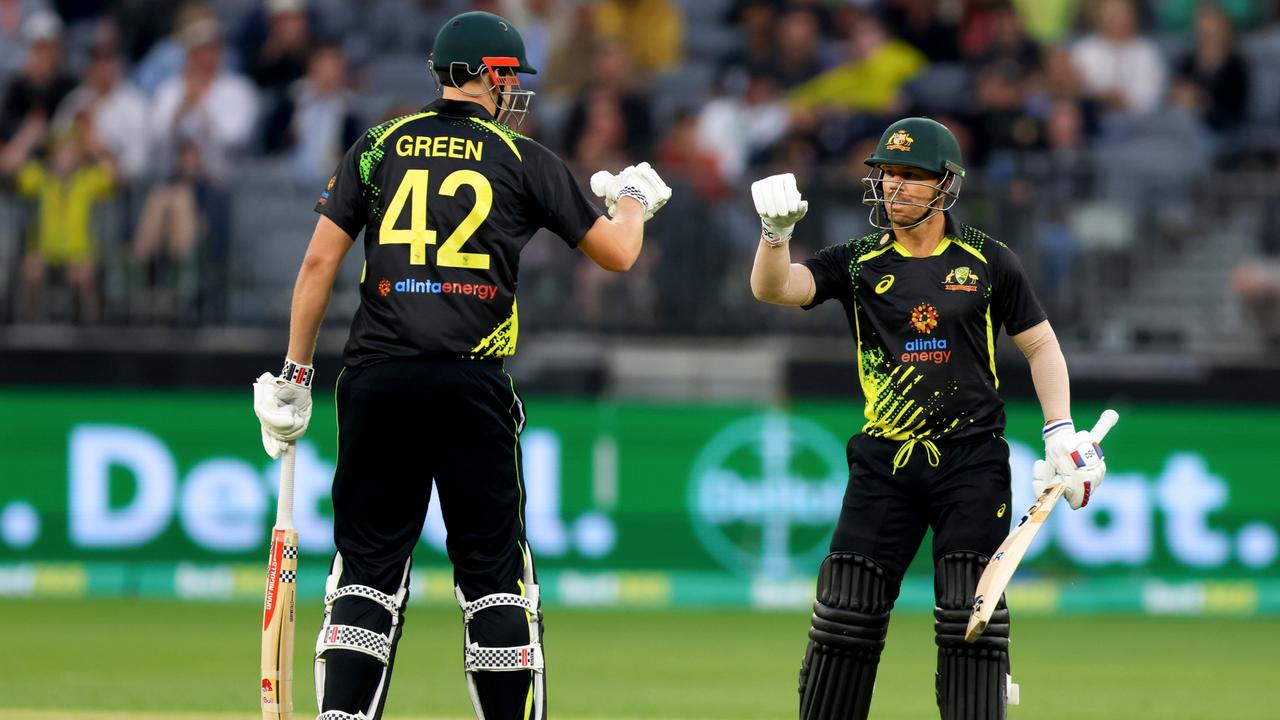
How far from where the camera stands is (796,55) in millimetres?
16328

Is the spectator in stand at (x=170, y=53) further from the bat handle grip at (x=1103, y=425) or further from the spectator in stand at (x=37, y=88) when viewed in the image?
the bat handle grip at (x=1103, y=425)

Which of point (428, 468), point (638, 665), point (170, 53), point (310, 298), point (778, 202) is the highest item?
point (170, 53)

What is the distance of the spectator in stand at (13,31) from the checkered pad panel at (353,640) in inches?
465

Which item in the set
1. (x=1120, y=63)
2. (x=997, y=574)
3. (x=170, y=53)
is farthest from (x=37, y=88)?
(x=997, y=574)

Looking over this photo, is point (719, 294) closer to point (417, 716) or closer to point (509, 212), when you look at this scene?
point (417, 716)

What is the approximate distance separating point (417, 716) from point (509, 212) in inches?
131

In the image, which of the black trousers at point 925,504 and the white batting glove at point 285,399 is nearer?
the white batting glove at point 285,399

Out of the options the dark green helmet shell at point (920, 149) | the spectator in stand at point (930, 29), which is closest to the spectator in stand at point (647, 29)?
the spectator in stand at point (930, 29)

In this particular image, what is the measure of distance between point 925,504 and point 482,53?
82.7 inches

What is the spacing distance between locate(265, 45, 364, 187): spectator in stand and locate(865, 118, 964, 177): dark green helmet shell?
8479mm

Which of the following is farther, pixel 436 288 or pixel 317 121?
pixel 317 121

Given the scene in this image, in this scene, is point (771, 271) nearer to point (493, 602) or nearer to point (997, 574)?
point (997, 574)

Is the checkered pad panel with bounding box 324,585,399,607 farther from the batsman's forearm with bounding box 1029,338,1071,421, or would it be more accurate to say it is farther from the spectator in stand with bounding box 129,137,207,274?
the spectator in stand with bounding box 129,137,207,274

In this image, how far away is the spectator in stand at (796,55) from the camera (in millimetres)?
16281
